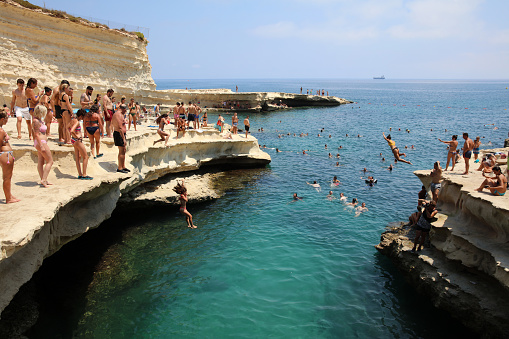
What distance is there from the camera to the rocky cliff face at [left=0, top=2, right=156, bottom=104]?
3077 centimetres

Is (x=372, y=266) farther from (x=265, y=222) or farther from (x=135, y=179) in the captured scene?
(x=135, y=179)

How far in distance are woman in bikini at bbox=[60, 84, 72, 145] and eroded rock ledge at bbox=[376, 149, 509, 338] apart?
13594 mm

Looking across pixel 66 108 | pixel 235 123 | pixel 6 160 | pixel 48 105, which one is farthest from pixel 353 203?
pixel 6 160

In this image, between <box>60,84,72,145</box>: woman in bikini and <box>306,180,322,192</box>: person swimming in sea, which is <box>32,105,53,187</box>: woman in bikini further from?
<box>306,180,322,192</box>: person swimming in sea

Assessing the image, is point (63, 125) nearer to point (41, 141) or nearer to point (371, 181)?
point (41, 141)

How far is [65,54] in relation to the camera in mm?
36000

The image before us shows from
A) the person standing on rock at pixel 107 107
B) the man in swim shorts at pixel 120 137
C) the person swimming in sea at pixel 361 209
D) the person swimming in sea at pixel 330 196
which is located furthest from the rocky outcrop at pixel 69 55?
the person swimming in sea at pixel 361 209

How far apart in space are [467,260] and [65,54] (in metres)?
39.4

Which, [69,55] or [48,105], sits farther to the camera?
[69,55]

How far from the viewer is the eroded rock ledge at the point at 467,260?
9617 mm

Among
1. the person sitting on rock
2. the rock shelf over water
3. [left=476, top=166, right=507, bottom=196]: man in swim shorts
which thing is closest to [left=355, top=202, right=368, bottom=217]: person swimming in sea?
the person sitting on rock

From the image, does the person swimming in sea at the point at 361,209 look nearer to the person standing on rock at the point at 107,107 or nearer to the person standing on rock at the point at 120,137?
the person standing on rock at the point at 120,137

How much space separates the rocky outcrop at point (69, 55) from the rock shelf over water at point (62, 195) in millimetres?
19157

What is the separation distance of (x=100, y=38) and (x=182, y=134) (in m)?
24.8
